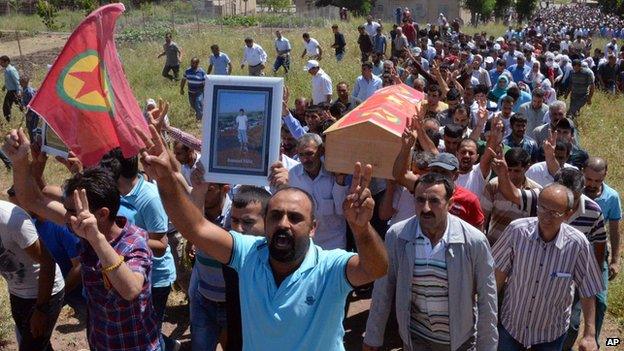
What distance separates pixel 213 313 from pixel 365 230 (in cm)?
225

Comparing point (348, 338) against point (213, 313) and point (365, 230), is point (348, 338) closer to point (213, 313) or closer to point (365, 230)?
point (213, 313)

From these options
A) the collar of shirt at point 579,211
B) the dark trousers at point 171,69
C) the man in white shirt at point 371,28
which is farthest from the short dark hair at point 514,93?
the man in white shirt at point 371,28

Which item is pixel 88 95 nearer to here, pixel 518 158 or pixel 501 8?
pixel 518 158

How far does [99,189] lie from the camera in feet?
11.3

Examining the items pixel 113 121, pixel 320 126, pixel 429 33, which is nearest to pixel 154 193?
pixel 113 121

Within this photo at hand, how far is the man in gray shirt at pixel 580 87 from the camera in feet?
44.7

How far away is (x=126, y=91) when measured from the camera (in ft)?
13.8

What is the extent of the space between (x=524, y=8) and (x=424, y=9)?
7.93 m

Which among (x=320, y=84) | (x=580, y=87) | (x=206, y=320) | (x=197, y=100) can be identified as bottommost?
(x=197, y=100)

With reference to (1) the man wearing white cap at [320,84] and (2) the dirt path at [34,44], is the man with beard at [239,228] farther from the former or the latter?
(2) the dirt path at [34,44]

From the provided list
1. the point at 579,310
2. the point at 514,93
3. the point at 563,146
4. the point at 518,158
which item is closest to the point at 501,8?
the point at 514,93

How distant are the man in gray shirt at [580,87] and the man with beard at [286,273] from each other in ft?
39.2

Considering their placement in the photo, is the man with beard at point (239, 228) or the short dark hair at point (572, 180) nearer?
the man with beard at point (239, 228)

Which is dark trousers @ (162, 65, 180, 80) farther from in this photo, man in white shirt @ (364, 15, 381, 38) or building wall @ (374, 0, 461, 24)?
building wall @ (374, 0, 461, 24)
